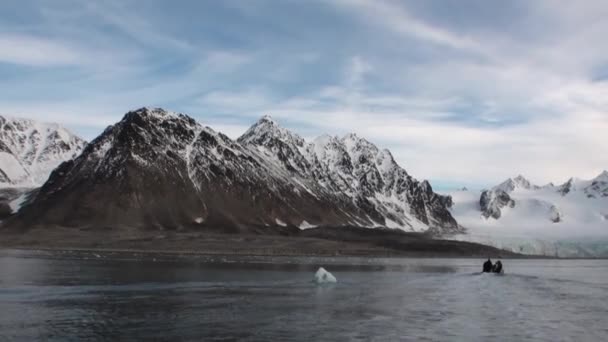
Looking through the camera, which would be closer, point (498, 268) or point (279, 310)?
point (279, 310)

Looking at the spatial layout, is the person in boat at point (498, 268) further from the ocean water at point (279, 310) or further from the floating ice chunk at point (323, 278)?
the floating ice chunk at point (323, 278)

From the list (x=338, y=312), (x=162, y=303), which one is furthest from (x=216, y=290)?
(x=338, y=312)

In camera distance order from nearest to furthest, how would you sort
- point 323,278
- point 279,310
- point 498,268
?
point 279,310
point 323,278
point 498,268

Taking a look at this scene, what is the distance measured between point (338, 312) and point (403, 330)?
10.8m

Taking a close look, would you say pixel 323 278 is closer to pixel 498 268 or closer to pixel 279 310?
pixel 279 310

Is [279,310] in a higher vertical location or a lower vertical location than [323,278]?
lower

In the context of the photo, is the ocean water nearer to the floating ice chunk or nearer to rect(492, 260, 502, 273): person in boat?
the floating ice chunk

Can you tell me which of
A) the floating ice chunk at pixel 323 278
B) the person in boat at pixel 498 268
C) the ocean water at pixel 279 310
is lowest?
the ocean water at pixel 279 310

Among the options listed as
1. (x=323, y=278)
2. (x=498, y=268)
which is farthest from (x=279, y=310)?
(x=498, y=268)

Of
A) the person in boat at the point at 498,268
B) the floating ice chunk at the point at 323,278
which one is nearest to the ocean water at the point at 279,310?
the floating ice chunk at the point at 323,278

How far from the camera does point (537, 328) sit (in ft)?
182

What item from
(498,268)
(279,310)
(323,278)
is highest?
(498,268)

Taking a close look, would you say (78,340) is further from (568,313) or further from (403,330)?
(568,313)

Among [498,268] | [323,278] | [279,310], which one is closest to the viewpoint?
[279,310]
